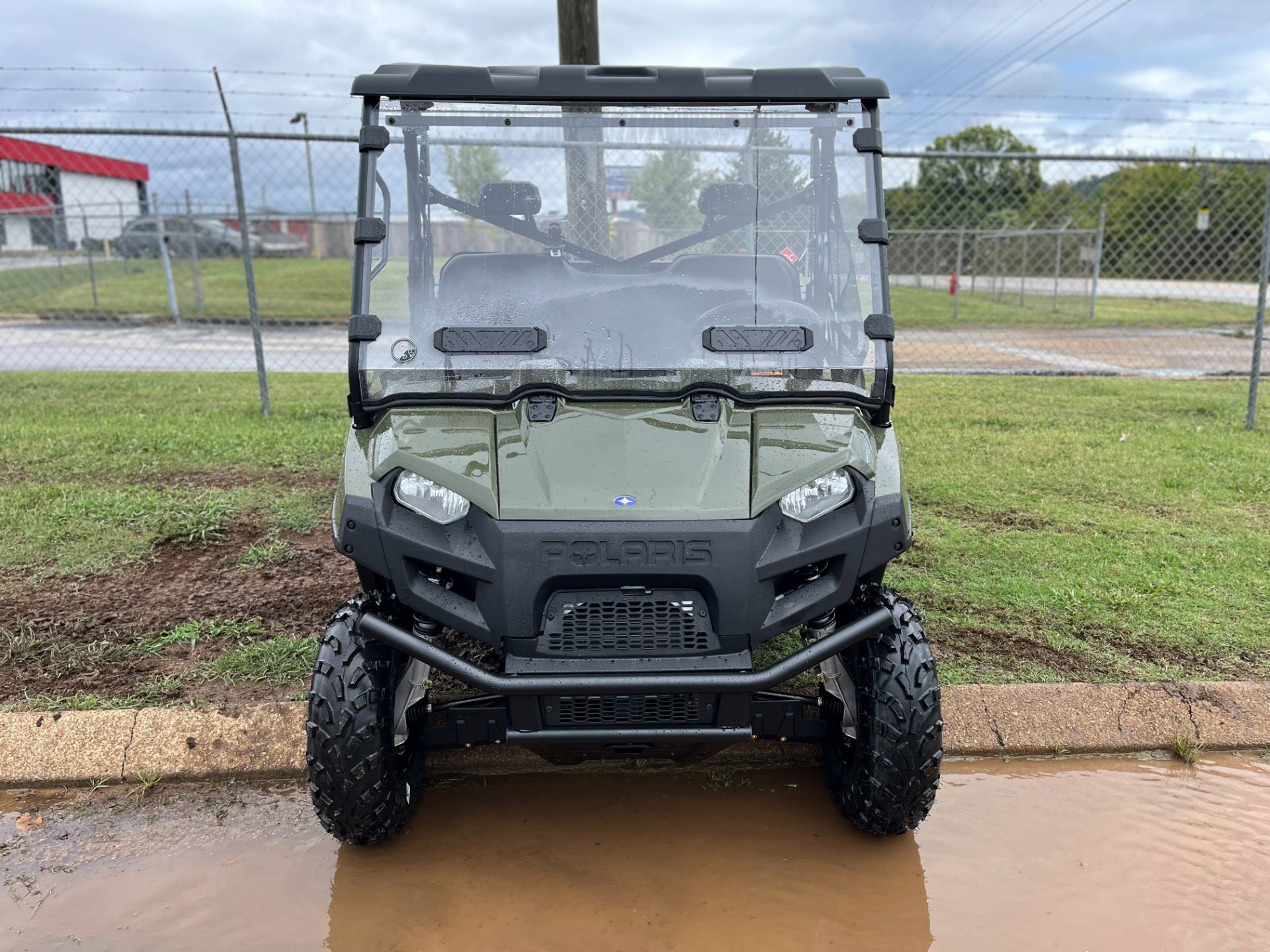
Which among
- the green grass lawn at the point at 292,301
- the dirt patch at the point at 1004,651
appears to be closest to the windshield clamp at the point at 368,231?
the dirt patch at the point at 1004,651

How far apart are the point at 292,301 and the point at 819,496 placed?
1630 cm

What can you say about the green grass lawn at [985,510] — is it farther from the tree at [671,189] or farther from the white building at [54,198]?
the white building at [54,198]

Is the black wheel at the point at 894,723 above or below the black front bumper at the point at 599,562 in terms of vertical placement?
below

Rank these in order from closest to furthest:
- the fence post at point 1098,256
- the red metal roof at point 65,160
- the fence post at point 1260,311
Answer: the fence post at point 1260,311, the red metal roof at point 65,160, the fence post at point 1098,256

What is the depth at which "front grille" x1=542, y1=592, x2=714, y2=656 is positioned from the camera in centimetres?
239

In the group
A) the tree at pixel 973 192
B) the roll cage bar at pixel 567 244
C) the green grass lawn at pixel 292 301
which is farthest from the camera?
the green grass lawn at pixel 292 301

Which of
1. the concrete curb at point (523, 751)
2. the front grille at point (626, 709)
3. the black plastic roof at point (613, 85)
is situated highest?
the black plastic roof at point (613, 85)

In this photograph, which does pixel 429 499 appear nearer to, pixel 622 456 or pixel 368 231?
pixel 622 456

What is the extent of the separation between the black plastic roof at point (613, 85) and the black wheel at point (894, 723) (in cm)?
145

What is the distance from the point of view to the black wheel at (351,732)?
2.55m

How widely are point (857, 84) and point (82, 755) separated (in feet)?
10.1

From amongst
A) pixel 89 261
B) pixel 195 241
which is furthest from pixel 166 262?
pixel 89 261

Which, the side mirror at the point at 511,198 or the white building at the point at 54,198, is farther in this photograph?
the white building at the point at 54,198

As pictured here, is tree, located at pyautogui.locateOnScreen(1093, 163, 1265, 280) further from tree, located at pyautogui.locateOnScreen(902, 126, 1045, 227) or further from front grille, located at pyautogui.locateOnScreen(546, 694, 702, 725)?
front grille, located at pyautogui.locateOnScreen(546, 694, 702, 725)
